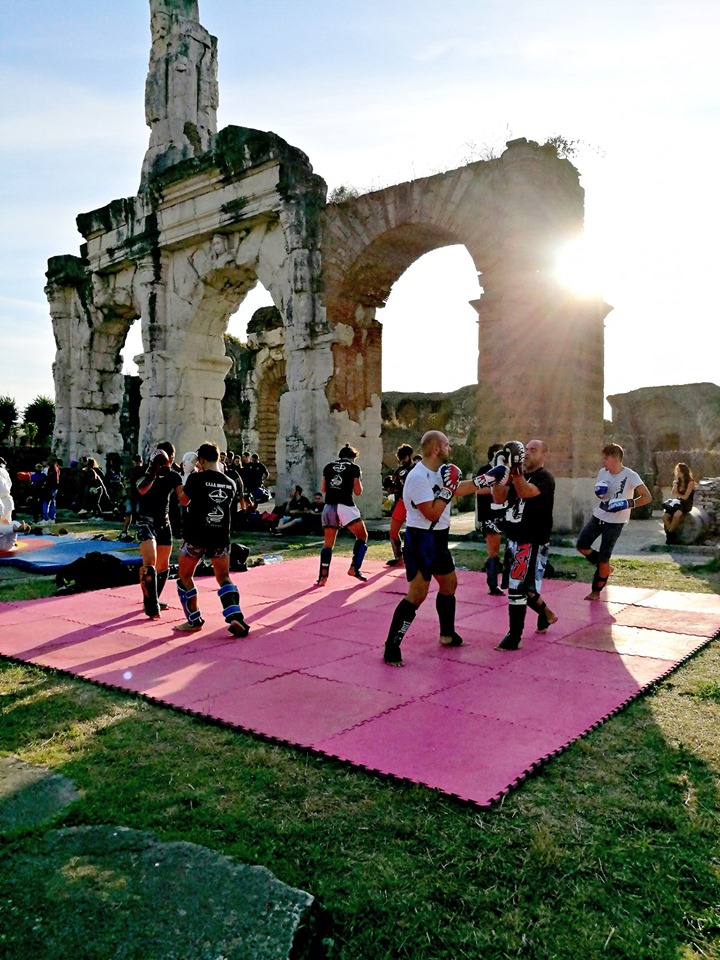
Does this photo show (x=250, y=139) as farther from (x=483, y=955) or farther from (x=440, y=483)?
(x=483, y=955)

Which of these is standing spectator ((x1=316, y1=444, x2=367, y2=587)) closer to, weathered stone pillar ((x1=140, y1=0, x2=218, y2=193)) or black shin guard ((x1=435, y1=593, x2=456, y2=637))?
black shin guard ((x1=435, y1=593, x2=456, y2=637))

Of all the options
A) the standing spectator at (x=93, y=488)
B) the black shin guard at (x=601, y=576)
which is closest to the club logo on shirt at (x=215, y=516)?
the black shin guard at (x=601, y=576)

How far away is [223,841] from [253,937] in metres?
0.65

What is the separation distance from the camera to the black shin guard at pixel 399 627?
17.2ft

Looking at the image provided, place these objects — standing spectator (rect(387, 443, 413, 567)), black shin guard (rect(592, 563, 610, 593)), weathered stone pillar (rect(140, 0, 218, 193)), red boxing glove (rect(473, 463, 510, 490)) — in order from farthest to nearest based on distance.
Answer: weathered stone pillar (rect(140, 0, 218, 193)) → standing spectator (rect(387, 443, 413, 567)) → black shin guard (rect(592, 563, 610, 593)) → red boxing glove (rect(473, 463, 510, 490))

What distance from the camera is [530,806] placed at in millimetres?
3188

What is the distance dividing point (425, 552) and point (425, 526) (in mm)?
186

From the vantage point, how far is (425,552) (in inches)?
206

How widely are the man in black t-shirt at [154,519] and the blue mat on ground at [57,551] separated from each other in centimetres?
260

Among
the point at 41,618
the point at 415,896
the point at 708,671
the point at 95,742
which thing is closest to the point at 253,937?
the point at 415,896

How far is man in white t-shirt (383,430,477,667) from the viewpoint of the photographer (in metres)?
5.18

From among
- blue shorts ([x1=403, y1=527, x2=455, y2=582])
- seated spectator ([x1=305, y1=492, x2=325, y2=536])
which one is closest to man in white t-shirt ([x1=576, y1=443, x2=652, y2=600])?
blue shorts ([x1=403, y1=527, x2=455, y2=582])

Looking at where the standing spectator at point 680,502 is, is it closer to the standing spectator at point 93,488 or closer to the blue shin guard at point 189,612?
the blue shin guard at point 189,612

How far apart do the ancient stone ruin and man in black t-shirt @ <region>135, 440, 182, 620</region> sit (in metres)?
6.98
